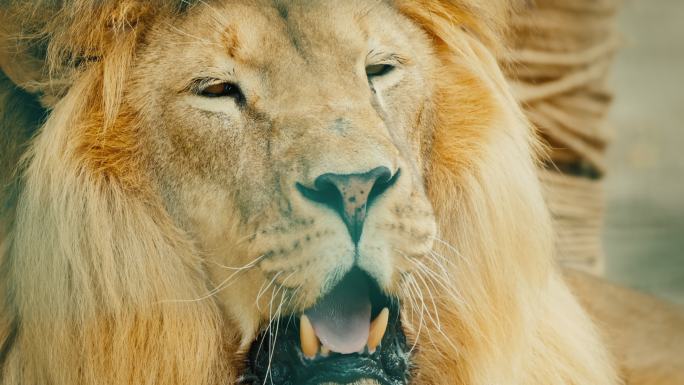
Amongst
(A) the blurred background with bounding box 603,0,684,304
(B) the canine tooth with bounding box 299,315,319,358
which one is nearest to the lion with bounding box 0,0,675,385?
(B) the canine tooth with bounding box 299,315,319,358

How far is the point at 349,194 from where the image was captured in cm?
152

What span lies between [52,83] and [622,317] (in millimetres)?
1817

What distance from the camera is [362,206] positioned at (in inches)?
60.1

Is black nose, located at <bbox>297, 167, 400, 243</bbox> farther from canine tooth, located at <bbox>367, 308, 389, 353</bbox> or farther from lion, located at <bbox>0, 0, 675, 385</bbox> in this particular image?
canine tooth, located at <bbox>367, 308, 389, 353</bbox>

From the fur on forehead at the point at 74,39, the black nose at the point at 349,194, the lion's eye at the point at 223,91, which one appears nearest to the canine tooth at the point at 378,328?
the black nose at the point at 349,194

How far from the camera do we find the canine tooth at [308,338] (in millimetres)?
1627

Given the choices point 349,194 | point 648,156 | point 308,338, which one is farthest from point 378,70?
point 648,156

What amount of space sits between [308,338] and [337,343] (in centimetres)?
5

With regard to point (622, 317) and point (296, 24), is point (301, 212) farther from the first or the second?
point (622, 317)

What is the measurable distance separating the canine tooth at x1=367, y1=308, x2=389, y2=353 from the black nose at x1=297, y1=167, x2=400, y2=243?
197 mm

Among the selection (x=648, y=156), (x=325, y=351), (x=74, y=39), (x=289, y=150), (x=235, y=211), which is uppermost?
(x=648, y=156)

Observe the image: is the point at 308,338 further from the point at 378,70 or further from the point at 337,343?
the point at 378,70

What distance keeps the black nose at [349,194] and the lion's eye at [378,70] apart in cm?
34

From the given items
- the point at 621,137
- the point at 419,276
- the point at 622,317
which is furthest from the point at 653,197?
the point at 419,276
